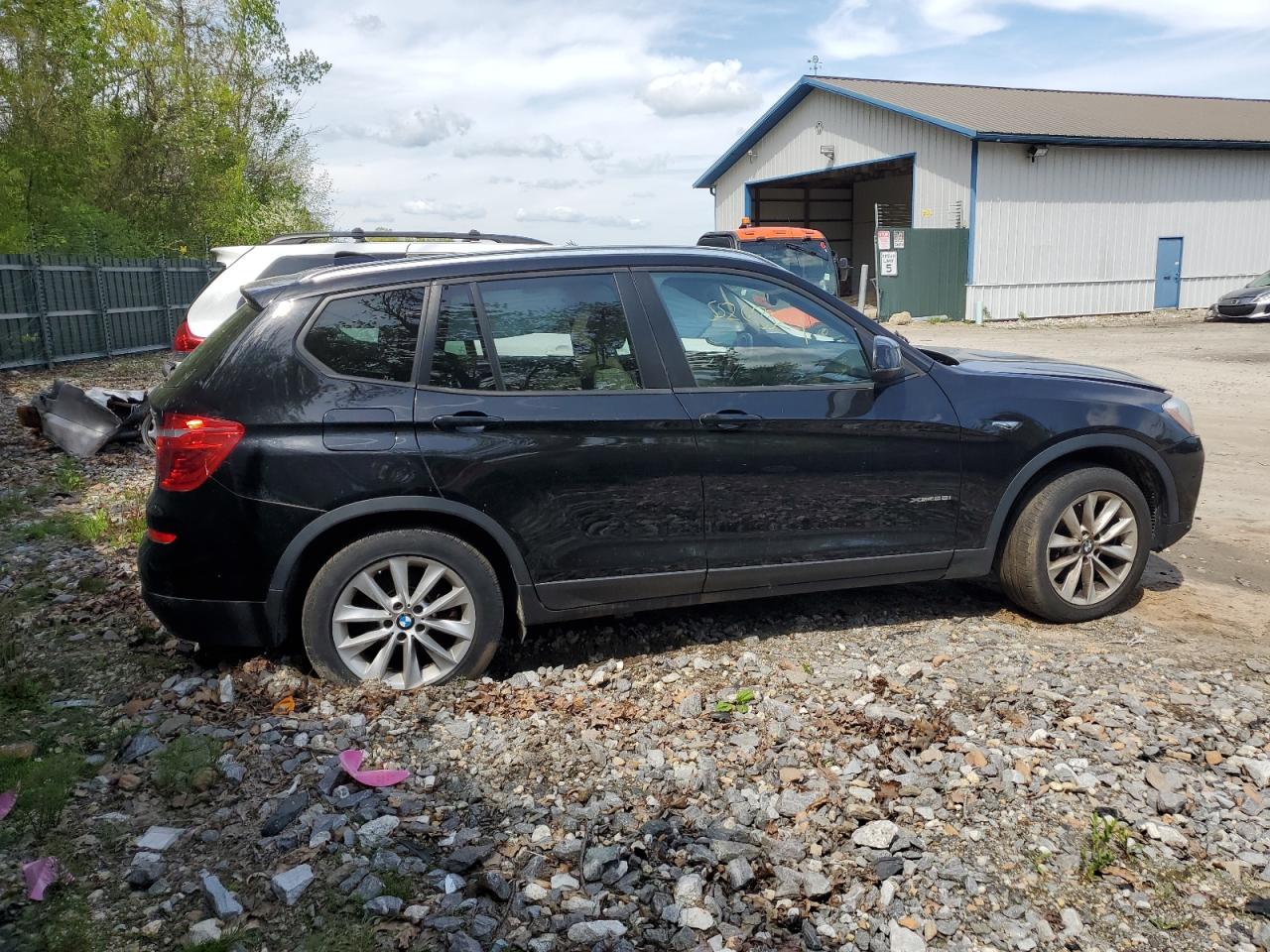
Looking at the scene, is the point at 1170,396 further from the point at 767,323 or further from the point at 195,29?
the point at 195,29

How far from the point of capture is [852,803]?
3.46m

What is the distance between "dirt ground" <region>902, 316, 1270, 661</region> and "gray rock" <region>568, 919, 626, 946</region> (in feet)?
10.5

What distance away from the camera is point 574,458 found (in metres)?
4.30

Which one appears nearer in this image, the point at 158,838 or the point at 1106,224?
the point at 158,838

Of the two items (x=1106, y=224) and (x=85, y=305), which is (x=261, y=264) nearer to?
(x=85, y=305)

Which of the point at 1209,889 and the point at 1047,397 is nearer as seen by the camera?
the point at 1209,889

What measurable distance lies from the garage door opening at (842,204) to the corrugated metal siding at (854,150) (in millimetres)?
745

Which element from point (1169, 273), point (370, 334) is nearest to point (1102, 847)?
point (370, 334)

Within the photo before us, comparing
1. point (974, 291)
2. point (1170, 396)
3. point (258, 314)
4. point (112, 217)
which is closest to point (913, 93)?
point (974, 291)

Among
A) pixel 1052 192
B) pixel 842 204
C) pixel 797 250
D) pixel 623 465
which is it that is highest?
pixel 842 204

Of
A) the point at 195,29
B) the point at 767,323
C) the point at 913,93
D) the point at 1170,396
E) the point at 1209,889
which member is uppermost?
the point at 195,29

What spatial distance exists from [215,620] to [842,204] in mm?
42067

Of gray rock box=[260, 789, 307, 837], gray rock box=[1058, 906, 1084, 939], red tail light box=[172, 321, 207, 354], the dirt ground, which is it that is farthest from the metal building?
gray rock box=[260, 789, 307, 837]

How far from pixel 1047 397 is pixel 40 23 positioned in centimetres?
2542
